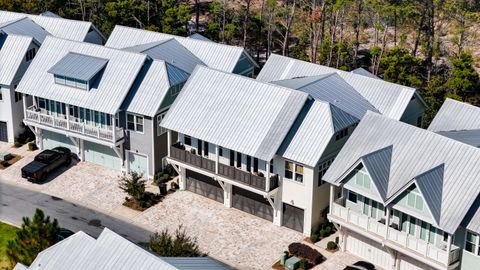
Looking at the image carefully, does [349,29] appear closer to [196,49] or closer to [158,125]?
[196,49]

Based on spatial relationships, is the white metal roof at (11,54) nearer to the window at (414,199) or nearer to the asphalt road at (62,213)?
the asphalt road at (62,213)

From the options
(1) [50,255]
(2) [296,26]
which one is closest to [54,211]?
(1) [50,255]

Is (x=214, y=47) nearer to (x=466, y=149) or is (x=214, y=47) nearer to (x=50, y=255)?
(x=466, y=149)

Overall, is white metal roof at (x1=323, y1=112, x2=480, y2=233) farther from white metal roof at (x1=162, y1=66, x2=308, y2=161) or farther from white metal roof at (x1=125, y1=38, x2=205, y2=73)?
white metal roof at (x1=125, y1=38, x2=205, y2=73)

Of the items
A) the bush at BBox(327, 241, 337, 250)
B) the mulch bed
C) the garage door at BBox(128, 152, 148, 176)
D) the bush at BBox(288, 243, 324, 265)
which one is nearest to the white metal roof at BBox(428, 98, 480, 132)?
the bush at BBox(327, 241, 337, 250)

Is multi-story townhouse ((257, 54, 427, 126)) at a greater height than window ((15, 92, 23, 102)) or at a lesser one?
greater

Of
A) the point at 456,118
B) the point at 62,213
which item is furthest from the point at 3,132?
the point at 456,118

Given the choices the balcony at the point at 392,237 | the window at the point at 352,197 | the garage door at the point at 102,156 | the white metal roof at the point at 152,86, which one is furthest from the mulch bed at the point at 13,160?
the window at the point at 352,197
